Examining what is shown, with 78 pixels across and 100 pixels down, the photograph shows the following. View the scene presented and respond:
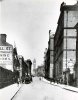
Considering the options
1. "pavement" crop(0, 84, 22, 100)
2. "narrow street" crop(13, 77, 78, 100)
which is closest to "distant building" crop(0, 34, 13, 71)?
"pavement" crop(0, 84, 22, 100)


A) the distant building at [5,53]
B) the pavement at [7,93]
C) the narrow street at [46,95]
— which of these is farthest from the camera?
the distant building at [5,53]

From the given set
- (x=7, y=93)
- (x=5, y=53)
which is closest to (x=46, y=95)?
(x=7, y=93)

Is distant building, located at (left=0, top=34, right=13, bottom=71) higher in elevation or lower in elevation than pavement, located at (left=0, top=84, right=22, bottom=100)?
higher

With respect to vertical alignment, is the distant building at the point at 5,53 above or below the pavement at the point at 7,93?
above

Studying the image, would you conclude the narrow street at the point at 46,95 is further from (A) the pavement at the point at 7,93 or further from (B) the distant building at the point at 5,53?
(B) the distant building at the point at 5,53

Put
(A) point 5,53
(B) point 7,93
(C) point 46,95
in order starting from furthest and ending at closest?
(A) point 5,53 < (B) point 7,93 < (C) point 46,95

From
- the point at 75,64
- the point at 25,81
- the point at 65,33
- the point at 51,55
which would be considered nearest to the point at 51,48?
the point at 51,55

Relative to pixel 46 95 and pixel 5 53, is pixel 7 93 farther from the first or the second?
pixel 5 53

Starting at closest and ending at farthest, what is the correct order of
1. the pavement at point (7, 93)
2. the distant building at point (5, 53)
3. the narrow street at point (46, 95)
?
the pavement at point (7, 93) → the narrow street at point (46, 95) → the distant building at point (5, 53)

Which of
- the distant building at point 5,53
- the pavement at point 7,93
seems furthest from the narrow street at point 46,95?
the distant building at point 5,53

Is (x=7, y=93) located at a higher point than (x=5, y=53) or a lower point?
lower

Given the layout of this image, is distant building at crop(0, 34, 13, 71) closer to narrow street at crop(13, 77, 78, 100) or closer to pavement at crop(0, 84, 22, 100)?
pavement at crop(0, 84, 22, 100)

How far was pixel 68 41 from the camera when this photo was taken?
1917 inches

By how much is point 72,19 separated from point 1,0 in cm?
3838
